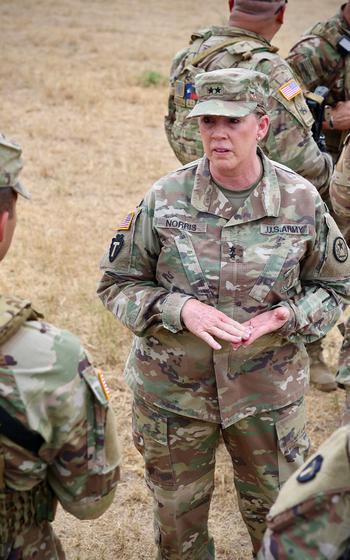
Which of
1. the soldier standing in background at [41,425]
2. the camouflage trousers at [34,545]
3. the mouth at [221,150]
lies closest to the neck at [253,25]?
the mouth at [221,150]

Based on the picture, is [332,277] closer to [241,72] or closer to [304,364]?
[304,364]

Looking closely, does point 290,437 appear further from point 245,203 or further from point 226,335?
point 245,203

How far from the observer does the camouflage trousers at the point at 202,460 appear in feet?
9.56

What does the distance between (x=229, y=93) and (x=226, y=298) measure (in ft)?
2.20

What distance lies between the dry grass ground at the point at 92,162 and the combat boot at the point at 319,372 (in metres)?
0.06

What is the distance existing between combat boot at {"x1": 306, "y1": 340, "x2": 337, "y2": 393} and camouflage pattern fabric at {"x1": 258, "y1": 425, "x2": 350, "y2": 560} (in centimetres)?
311

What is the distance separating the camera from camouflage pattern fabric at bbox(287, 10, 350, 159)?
4715 millimetres

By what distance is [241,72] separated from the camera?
Result: 2.78m

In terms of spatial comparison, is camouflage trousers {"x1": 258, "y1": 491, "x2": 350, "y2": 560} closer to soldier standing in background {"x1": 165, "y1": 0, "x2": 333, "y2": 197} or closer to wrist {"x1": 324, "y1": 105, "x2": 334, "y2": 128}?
soldier standing in background {"x1": 165, "y1": 0, "x2": 333, "y2": 197}

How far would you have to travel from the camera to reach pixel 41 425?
75.5 inches

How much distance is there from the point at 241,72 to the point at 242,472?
1410 millimetres

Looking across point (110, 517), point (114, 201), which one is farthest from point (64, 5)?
point (110, 517)

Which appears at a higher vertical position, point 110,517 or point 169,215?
point 169,215

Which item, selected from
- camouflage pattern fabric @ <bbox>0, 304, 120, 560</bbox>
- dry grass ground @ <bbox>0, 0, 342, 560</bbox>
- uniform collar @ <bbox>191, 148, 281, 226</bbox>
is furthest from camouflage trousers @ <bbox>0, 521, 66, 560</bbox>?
dry grass ground @ <bbox>0, 0, 342, 560</bbox>
